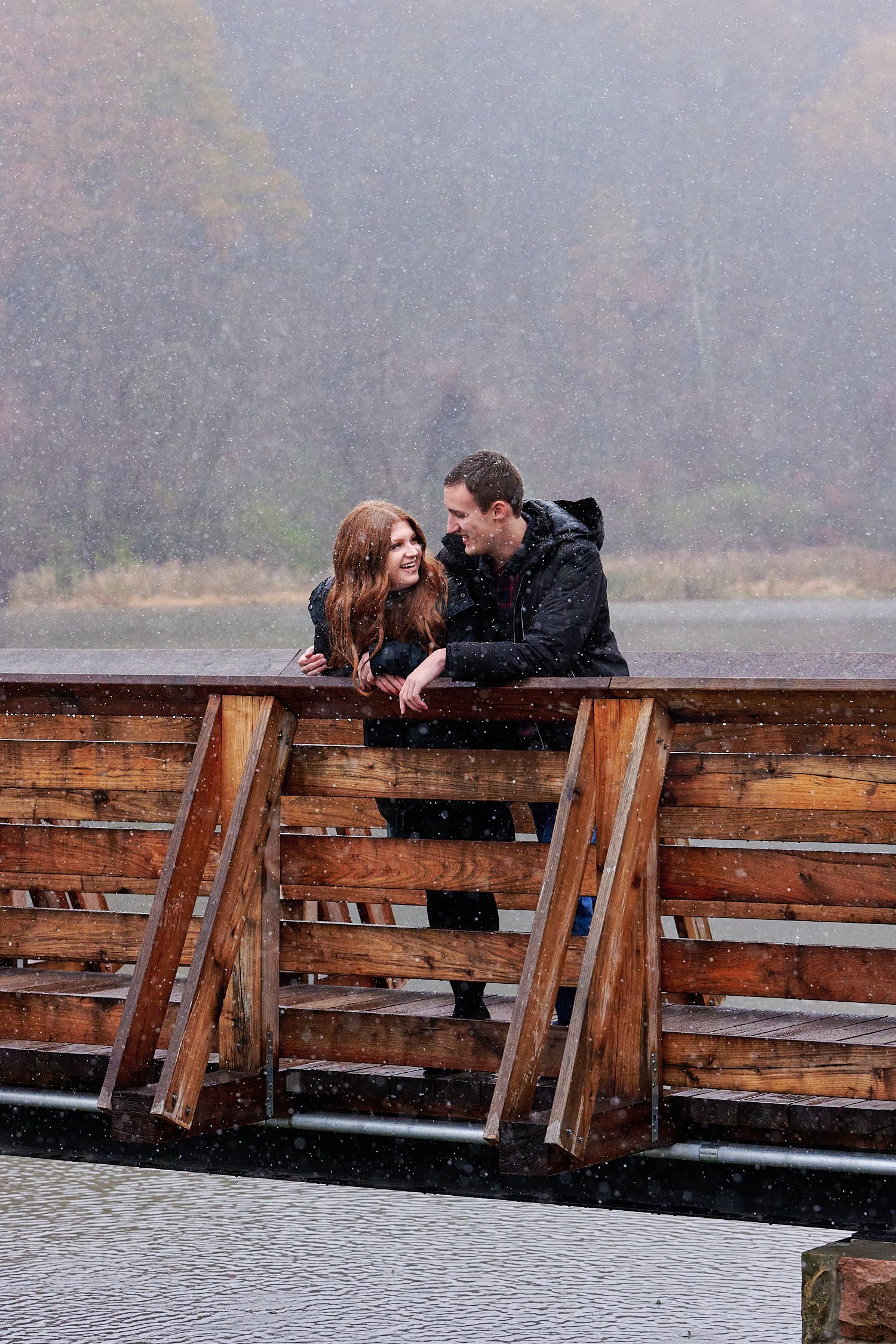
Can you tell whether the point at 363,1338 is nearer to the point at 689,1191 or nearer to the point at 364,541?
the point at 689,1191

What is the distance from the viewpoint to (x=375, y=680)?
4.80m

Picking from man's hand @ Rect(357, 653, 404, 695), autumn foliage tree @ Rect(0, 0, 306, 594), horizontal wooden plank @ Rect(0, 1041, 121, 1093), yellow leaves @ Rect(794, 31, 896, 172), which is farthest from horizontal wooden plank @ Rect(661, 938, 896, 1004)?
yellow leaves @ Rect(794, 31, 896, 172)

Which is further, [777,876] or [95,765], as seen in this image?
[95,765]

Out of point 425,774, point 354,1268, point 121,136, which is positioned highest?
point 121,136

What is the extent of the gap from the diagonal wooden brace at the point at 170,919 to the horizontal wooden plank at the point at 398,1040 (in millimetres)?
355

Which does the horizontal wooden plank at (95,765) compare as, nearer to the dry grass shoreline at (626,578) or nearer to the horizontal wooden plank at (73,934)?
the horizontal wooden plank at (73,934)

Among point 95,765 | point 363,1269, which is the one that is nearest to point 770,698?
point 95,765

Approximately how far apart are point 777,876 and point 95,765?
1.93 m

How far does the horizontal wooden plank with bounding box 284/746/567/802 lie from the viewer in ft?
15.7

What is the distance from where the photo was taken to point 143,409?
2100 inches

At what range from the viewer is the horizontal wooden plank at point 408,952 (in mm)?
4840

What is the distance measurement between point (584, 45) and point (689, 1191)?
63033mm

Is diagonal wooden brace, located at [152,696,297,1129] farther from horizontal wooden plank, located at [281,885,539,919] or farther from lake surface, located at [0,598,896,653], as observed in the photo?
lake surface, located at [0,598,896,653]

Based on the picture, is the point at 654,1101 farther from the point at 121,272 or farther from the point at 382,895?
the point at 121,272
